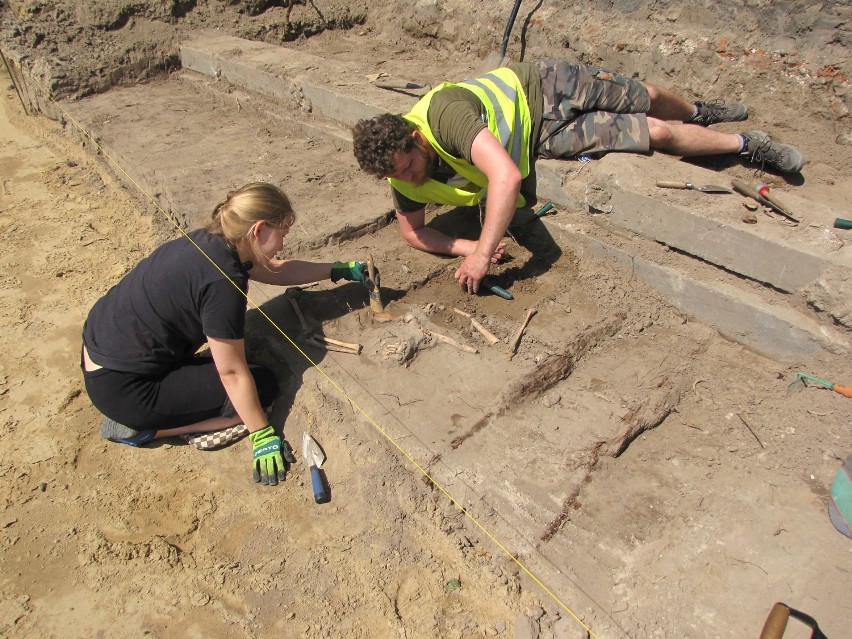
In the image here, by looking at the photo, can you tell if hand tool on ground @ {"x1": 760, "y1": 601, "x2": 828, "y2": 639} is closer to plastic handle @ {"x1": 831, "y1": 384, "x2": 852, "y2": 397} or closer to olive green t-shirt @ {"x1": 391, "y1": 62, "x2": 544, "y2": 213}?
plastic handle @ {"x1": 831, "y1": 384, "x2": 852, "y2": 397}

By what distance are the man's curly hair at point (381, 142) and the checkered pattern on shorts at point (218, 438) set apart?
5.35 ft

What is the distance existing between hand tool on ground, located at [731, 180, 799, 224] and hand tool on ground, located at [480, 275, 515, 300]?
1.53 m

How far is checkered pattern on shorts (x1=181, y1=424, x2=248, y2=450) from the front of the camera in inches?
129

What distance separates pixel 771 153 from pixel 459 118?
237cm

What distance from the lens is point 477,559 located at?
2691 mm

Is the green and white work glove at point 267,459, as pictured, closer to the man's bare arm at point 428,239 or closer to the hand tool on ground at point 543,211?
the man's bare arm at point 428,239

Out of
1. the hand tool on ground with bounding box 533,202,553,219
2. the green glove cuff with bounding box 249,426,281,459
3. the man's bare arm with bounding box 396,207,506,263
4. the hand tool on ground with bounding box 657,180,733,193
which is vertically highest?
the hand tool on ground with bounding box 657,180,733,193

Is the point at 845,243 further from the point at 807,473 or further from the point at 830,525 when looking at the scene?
the point at 830,525

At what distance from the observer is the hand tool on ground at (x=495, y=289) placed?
376cm

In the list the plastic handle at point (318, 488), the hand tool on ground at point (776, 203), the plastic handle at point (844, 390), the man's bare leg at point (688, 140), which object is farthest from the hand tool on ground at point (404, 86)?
the plastic handle at point (844, 390)

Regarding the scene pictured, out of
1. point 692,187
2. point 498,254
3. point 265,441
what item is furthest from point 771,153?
point 265,441

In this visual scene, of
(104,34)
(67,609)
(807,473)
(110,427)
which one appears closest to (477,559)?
(807,473)

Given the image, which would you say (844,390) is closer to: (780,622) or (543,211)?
(780,622)

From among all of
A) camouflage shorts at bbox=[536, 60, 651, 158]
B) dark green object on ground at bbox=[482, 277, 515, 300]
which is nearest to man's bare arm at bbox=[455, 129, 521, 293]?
dark green object on ground at bbox=[482, 277, 515, 300]
